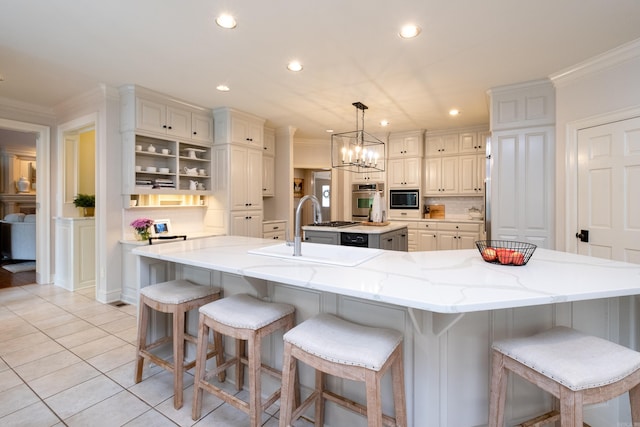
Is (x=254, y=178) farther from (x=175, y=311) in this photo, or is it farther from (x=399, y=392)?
(x=399, y=392)

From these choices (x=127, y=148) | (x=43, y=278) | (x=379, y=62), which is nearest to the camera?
(x=379, y=62)

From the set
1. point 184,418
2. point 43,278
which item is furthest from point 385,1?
point 43,278

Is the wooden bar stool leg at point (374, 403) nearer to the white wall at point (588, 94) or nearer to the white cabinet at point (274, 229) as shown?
the white wall at point (588, 94)

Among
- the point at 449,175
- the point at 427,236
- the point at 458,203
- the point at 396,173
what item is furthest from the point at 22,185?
the point at 458,203

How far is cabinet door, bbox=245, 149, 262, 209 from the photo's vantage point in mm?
4824

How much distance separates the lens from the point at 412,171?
5.89 metres

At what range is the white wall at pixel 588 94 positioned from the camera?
8.66 feet

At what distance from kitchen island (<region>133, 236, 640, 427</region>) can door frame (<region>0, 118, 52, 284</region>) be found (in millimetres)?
4251

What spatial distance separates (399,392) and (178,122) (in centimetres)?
408

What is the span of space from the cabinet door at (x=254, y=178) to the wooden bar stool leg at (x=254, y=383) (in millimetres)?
3513

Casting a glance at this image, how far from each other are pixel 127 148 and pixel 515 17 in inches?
158

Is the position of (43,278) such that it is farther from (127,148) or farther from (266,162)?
(266,162)

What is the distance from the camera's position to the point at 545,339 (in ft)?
4.14

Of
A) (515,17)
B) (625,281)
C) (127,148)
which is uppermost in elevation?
(515,17)
